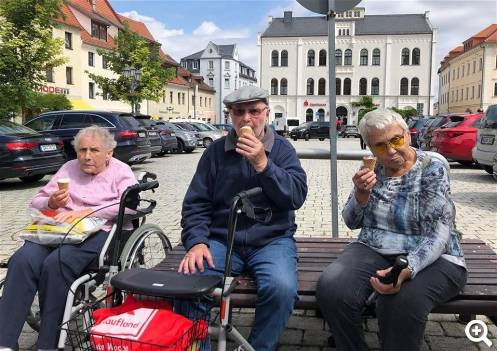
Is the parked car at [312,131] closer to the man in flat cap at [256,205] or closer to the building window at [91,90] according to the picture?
the building window at [91,90]

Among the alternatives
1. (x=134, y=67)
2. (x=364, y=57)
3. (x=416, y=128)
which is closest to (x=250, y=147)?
(x=416, y=128)

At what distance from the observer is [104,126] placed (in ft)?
48.3

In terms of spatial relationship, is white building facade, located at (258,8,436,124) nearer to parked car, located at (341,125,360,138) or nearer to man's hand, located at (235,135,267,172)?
parked car, located at (341,125,360,138)

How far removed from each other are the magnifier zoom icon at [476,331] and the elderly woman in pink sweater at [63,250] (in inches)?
98.2

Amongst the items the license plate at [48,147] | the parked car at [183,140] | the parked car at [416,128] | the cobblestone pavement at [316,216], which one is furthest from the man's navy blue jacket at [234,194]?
the parked car at [183,140]

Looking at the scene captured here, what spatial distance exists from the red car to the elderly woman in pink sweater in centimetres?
1271

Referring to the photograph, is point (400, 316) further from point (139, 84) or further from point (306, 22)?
point (306, 22)

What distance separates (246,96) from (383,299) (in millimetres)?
1372

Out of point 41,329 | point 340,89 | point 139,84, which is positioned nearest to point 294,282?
point 41,329

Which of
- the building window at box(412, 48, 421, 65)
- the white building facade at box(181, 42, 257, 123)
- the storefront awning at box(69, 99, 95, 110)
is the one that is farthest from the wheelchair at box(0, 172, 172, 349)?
the white building facade at box(181, 42, 257, 123)

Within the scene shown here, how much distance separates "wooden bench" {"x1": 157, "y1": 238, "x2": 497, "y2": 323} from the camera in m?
2.87

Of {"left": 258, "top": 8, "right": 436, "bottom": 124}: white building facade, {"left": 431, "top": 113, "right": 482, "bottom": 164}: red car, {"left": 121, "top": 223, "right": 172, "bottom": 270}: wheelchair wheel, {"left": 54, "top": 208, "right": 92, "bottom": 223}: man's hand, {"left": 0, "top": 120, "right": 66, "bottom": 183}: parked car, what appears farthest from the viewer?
{"left": 258, "top": 8, "right": 436, "bottom": 124}: white building facade

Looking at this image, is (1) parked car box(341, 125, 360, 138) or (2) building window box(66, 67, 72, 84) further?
(1) parked car box(341, 125, 360, 138)

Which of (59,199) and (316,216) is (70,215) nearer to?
(59,199)
